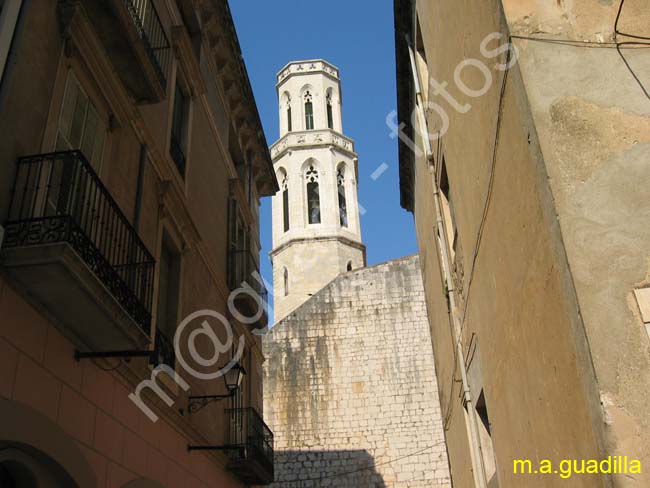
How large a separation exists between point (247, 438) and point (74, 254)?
6.21m

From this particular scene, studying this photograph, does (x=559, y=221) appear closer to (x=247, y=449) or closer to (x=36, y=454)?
(x=36, y=454)

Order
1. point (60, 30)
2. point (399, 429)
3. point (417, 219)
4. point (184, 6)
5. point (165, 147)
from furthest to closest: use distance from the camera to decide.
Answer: point (399, 429) < point (417, 219) < point (184, 6) < point (165, 147) < point (60, 30)

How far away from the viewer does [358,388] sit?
1973cm

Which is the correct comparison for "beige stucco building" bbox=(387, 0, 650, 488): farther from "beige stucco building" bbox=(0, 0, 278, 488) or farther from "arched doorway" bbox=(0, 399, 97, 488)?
"arched doorway" bbox=(0, 399, 97, 488)

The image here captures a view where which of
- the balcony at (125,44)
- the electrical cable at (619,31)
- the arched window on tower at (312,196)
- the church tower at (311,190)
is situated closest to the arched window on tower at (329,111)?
the church tower at (311,190)

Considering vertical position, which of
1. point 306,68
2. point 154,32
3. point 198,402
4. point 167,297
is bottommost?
point 198,402

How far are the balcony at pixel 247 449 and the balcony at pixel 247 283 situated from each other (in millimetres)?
1863

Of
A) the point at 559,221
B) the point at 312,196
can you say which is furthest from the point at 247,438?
the point at 312,196

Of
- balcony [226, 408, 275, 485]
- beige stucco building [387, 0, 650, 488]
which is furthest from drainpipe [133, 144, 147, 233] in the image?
balcony [226, 408, 275, 485]

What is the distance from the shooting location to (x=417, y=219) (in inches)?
490

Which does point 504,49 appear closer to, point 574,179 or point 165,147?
point 574,179

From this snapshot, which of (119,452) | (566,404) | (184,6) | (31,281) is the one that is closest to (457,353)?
(119,452)

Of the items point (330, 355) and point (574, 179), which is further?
point (330, 355)

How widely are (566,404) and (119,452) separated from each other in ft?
14.0
